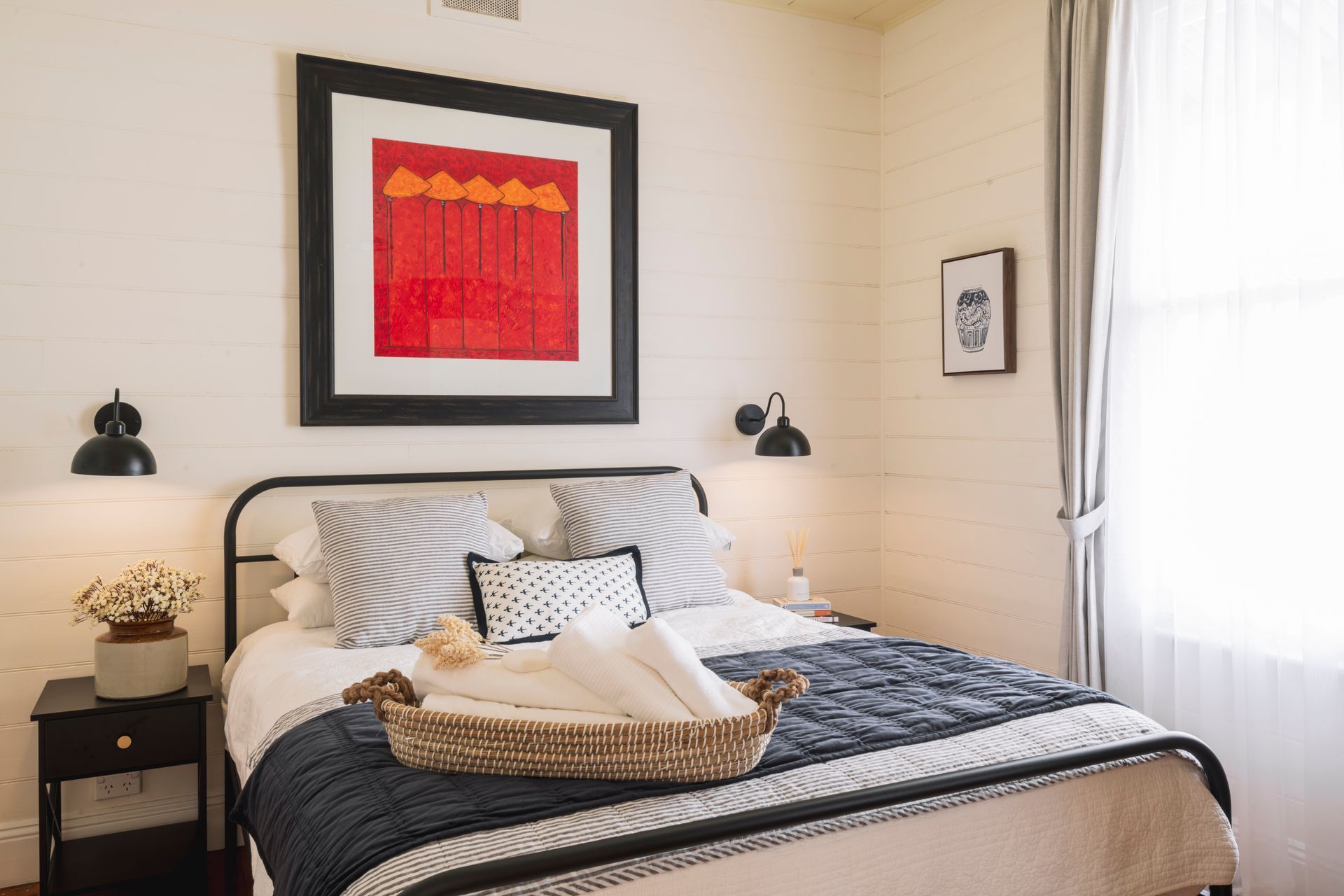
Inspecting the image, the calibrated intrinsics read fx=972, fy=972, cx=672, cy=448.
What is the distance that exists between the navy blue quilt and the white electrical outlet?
3.77 ft

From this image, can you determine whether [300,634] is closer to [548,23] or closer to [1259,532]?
[548,23]

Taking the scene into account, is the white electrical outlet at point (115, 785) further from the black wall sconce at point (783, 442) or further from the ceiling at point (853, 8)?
the ceiling at point (853, 8)

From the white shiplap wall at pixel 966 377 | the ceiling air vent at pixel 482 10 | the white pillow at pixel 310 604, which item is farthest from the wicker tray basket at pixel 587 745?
the ceiling air vent at pixel 482 10

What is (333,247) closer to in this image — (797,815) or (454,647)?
(454,647)

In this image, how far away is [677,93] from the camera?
3504 millimetres

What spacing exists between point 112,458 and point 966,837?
7.19ft

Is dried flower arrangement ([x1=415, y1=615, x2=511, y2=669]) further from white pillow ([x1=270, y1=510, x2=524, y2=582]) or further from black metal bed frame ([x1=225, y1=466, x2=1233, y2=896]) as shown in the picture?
white pillow ([x1=270, y1=510, x2=524, y2=582])

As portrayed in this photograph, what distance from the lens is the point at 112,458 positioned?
97.3 inches

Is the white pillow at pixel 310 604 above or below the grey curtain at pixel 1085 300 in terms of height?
below

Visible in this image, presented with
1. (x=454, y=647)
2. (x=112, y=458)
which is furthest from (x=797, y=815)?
(x=112, y=458)

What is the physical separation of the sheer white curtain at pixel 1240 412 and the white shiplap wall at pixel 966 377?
411 millimetres

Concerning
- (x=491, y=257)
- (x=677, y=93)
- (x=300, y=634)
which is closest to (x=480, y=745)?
(x=300, y=634)

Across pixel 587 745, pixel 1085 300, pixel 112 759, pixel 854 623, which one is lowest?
pixel 112 759

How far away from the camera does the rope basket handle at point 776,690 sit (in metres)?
1.53
